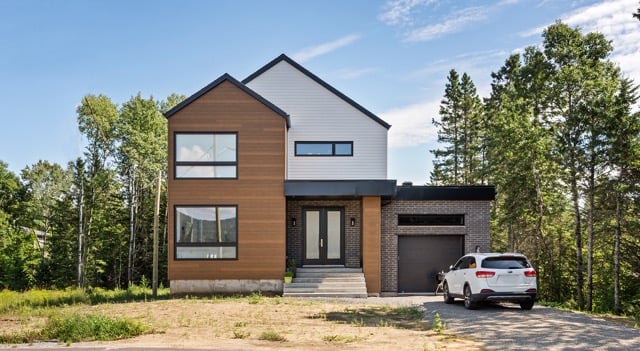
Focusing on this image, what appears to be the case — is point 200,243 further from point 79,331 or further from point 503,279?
point 503,279

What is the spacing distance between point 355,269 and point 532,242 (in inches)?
446

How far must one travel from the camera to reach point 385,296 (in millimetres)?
20750

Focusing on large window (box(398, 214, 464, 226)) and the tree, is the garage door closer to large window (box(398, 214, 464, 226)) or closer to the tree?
large window (box(398, 214, 464, 226))

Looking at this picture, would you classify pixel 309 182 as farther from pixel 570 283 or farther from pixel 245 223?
pixel 570 283

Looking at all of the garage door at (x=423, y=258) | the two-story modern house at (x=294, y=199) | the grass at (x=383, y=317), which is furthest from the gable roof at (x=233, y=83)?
the grass at (x=383, y=317)

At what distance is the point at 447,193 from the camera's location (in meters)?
21.3

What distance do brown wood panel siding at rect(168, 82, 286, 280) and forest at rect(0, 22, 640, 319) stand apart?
11883mm

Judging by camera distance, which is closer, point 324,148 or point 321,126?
point 324,148

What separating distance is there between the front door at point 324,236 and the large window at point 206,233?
3.24 meters

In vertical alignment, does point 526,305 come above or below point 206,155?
below

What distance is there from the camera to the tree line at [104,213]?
119 feet

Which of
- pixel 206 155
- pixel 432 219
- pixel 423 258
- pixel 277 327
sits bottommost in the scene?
pixel 277 327

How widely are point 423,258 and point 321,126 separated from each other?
6.59 metres

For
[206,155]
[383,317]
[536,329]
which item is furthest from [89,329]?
[206,155]
